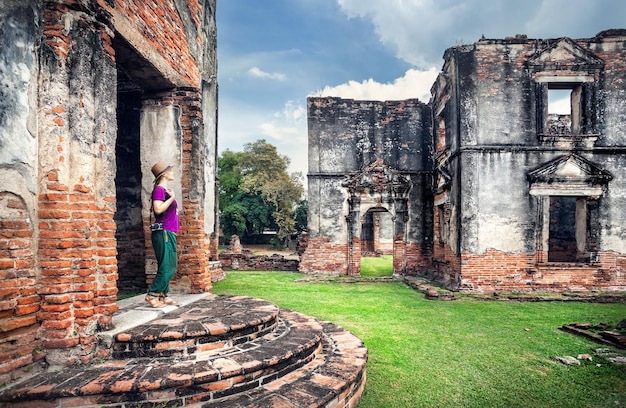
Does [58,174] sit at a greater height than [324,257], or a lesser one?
greater

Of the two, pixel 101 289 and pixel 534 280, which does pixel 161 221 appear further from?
pixel 534 280

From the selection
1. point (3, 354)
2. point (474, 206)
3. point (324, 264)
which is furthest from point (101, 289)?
point (324, 264)

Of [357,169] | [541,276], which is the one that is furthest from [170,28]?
[541,276]

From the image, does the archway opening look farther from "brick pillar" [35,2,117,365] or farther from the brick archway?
"brick pillar" [35,2,117,365]

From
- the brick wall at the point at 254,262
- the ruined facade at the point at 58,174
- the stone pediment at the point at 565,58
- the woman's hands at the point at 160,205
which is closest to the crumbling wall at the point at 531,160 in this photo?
the stone pediment at the point at 565,58

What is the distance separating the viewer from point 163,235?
4.38 m

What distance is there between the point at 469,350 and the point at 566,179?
7.12 meters

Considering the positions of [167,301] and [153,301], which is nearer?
[153,301]

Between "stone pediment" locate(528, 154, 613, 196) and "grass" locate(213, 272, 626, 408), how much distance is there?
9.71ft

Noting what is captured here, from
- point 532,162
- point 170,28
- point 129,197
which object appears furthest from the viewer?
point 532,162

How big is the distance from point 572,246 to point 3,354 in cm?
1488

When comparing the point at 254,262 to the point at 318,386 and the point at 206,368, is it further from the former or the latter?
the point at 206,368

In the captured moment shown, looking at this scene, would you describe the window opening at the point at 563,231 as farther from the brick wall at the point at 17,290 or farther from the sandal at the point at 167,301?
the brick wall at the point at 17,290

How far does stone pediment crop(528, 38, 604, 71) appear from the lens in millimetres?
10156
